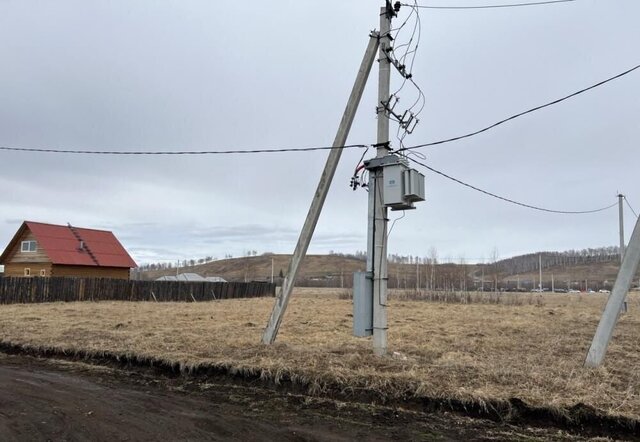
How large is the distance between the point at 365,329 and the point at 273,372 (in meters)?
1.60

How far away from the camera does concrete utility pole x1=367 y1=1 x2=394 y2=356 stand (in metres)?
8.05

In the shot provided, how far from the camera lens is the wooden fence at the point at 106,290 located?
24234 mm

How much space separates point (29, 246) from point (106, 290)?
9.82 m

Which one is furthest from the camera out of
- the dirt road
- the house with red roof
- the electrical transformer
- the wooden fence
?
the house with red roof

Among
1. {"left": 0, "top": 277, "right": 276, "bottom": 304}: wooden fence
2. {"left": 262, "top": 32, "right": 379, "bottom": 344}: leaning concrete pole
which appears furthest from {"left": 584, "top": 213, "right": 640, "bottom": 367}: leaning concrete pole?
{"left": 0, "top": 277, "right": 276, "bottom": 304}: wooden fence

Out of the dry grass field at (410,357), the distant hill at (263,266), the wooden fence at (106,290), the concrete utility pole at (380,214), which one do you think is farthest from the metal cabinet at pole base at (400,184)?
the distant hill at (263,266)

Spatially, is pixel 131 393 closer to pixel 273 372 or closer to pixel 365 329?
pixel 273 372

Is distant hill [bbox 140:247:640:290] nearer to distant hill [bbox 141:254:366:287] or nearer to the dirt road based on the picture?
distant hill [bbox 141:254:366:287]

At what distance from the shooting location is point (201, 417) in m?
5.73

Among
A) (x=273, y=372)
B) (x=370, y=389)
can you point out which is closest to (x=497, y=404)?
(x=370, y=389)

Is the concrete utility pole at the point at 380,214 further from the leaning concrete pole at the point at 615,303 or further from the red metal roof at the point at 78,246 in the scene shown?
the red metal roof at the point at 78,246

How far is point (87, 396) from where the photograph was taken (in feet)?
21.8

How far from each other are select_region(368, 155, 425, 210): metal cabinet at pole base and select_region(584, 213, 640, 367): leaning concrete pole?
9.95ft

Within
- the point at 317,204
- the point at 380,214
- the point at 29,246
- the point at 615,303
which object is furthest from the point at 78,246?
the point at 615,303
